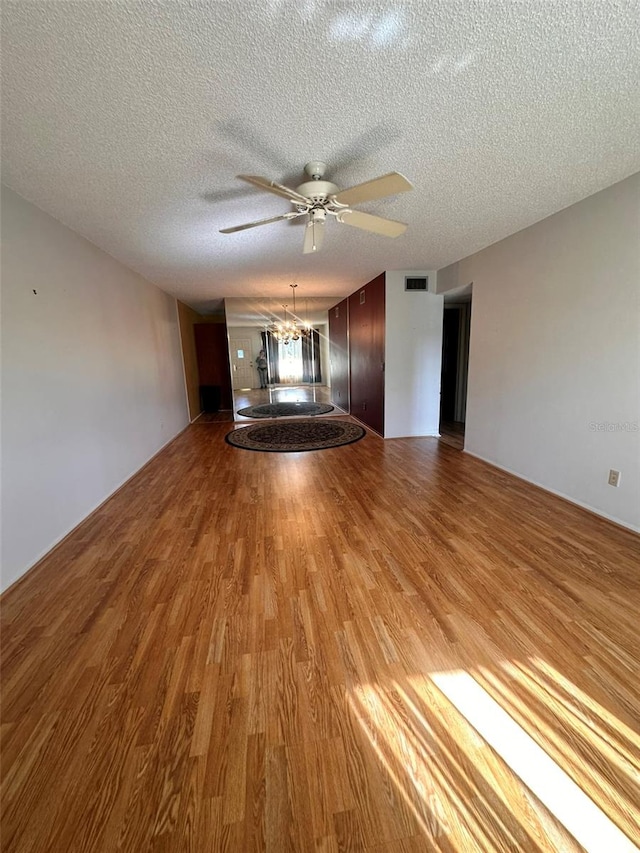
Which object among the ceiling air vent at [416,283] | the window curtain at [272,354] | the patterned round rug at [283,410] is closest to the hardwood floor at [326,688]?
the ceiling air vent at [416,283]

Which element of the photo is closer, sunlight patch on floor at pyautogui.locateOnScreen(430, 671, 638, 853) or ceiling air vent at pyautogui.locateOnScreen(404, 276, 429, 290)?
sunlight patch on floor at pyautogui.locateOnScreen(430, 671, 638, 853)

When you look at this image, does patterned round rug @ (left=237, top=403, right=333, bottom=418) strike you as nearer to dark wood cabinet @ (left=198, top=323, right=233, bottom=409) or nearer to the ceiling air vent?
dark wood cabinet @ (left=198, top=323, right=233, bottom=409)

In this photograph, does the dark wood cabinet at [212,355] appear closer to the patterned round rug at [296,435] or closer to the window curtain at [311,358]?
the patterned round rug at [296,435]

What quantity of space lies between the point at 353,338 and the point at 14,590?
595cm

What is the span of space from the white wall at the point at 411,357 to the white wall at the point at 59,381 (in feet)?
11.6

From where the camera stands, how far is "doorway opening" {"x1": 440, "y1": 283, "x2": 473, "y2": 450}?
232 inches

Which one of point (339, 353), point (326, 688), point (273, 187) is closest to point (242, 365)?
point (339, 353)

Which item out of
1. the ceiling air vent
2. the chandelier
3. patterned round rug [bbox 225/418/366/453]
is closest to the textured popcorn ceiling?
the ceiling air vent

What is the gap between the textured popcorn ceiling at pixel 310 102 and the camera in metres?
1.17

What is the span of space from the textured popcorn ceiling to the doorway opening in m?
3.33

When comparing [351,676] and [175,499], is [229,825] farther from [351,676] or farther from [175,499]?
[175,499]

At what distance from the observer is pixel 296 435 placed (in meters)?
5.35

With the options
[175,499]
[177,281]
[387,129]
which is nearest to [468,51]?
[387,129]

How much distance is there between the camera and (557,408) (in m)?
2.90
